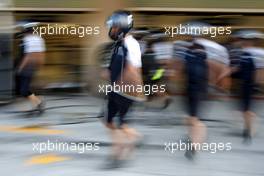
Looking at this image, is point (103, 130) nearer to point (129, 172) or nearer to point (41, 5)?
point (129, 172)

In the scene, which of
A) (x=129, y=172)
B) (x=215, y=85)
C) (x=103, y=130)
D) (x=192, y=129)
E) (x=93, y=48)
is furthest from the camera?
(x=93, y=48)

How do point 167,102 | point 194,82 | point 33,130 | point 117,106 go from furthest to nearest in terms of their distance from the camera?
point 167,102
point 33,130
point 194,82
point 117,106

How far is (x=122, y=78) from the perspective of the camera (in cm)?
665

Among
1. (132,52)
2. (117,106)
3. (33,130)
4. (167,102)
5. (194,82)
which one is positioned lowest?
(33,130)

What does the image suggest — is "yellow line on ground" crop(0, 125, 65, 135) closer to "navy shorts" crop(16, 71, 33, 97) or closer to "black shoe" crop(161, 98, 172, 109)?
"navy shorts" crop(16, 71, 33, 97)

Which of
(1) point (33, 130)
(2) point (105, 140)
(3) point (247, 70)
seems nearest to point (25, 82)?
(1) point (33, 130)

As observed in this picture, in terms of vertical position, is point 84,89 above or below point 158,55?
below

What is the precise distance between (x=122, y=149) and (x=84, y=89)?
16.1 ft

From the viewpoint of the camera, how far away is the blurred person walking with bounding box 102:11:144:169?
21.7 ft

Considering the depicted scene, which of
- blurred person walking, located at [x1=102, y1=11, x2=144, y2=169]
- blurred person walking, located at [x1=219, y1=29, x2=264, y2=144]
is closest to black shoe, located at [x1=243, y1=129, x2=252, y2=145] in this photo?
blurred person walking, located at [x1=219, y1=29, x2=264, y2=144]

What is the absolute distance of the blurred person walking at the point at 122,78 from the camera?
21.7 ft

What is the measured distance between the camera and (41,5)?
1184cm

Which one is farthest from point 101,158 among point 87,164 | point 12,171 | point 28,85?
point 28,85

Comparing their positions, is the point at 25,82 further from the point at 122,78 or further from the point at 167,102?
Answer: the point at 122,78
